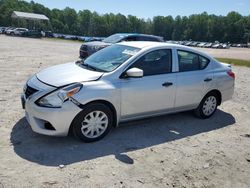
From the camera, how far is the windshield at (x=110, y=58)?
18.1 ft

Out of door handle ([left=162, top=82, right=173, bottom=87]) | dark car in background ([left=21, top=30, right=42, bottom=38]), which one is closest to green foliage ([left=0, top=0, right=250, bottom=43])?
dark car in background ([left=21, top=30, right=42, bottom=38])

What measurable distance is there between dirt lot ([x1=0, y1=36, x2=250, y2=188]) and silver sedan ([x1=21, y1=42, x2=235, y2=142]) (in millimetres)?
329

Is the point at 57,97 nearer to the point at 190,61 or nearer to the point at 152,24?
the point at 190,61

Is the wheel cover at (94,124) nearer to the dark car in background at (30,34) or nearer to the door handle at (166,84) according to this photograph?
the door handle at (166,84)

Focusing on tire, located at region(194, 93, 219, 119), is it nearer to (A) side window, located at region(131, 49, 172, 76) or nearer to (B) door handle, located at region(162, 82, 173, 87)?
(B) door handle, located at region(162, 82, 173, 87)

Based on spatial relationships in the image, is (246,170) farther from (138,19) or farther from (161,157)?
(138,19)

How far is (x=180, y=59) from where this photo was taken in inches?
243

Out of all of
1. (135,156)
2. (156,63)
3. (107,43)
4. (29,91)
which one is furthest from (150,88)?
(107,43)

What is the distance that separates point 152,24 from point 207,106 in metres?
141

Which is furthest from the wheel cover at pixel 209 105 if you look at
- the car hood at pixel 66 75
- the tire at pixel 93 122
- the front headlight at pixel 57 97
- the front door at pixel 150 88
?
the front headlight at pixel 57 97

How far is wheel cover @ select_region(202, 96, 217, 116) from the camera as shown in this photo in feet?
22.4

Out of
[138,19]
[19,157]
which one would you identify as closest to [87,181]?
[19,157]

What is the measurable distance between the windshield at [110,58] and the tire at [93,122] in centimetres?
79

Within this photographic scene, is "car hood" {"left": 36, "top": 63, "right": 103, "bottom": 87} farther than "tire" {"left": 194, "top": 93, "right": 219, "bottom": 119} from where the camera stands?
No
